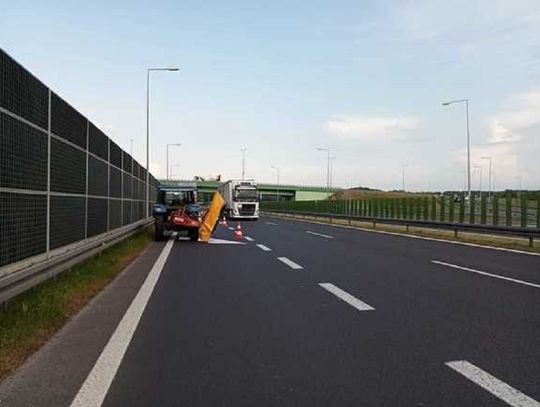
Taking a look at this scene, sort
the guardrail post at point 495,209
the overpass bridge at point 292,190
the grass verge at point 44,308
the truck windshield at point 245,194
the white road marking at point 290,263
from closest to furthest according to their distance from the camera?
the grass verge at point 44,308 < the white road marking at point 290,263 < the guardrail post at point 495,209 < the truck windshield at point 245,194 < the overpass bridge at point 292,190

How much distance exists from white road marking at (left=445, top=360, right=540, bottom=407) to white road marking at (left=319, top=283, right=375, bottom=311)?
2.98 metres

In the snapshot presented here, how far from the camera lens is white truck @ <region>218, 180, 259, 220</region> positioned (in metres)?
Answer: 55.8

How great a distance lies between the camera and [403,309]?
28.0 ft

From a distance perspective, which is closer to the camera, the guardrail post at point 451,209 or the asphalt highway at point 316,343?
the asphalt highway at point 316,343

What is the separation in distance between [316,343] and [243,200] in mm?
49637

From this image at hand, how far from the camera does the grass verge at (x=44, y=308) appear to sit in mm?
6349

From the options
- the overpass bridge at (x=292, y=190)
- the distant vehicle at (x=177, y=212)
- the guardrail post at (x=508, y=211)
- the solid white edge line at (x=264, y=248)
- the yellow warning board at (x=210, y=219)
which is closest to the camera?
the solid white edge line at (x=264, y=248)

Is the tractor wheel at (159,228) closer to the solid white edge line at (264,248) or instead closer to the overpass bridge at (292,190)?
the solid white edge line at (264,248)

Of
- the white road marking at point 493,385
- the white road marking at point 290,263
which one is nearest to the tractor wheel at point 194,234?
the white road marking at point 290,263

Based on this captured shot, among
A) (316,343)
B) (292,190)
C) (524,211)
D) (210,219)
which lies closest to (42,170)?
(316,343)

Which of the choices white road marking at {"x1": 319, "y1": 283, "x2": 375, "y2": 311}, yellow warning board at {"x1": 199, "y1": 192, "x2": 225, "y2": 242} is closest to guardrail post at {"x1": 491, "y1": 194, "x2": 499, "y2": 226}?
yellow warning board at {"x1": 199, "y1": 192, "x2": 225, "y2": 242}

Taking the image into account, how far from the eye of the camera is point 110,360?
5969 millimetres

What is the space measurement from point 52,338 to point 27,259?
2.96m

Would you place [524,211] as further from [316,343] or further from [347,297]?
[316,343]
